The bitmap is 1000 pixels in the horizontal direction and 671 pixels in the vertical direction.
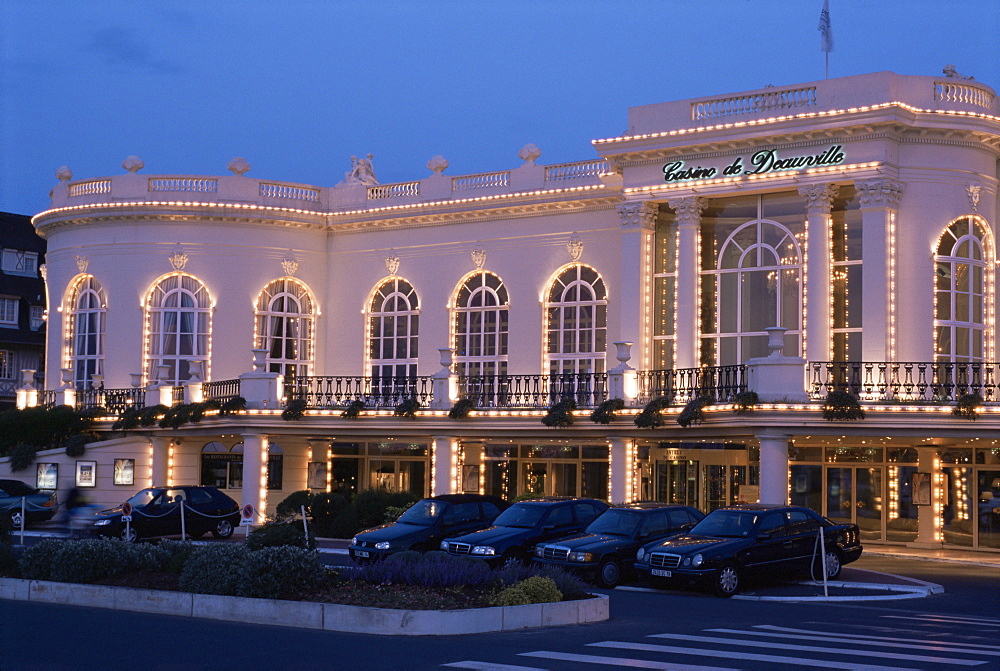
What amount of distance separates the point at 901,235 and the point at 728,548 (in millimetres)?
15135

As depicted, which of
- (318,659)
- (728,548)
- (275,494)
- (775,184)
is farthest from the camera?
(275,494)

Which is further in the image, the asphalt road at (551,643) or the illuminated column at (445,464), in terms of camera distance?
the illuminated column at (445,464)

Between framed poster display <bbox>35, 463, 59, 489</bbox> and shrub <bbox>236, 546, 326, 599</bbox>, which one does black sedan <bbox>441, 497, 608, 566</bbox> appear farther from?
framed poster display <bbox>35, 463, 59, 489</bbox>

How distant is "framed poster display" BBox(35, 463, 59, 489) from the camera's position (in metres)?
43.7

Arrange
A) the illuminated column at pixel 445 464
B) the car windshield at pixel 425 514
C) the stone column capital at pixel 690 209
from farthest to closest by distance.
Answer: the illuminated column at pixel 445 464
the stone column capital at pixel 690 209
the car windshield at pixel 425 514

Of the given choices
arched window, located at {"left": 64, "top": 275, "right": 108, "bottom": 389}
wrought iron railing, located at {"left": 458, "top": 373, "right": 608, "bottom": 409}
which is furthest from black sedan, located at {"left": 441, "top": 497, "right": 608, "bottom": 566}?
arched window, located at {"left": 64, "top": 275, "right": 108, "bottom": 389}

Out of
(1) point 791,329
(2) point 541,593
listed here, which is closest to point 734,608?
(2) point 541,593

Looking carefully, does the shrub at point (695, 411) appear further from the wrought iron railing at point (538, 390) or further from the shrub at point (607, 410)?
the wrought iron railing at point (538, 390)

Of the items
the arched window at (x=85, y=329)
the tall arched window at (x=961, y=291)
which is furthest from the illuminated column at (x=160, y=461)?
the tall arched window at (x=961, y=291)

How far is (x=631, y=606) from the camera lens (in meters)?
20.5

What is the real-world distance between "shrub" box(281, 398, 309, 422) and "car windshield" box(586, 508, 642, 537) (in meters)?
15.4

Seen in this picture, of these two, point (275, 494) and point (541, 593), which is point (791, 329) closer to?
point (275, 494)

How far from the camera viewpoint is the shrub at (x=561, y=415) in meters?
34.5

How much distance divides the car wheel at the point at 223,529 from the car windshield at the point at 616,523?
1412 centimetres
